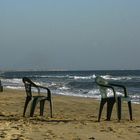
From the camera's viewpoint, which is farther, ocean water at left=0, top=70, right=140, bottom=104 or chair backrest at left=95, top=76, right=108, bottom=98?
ocean water at left=0, top=70, right=140, bottom=104

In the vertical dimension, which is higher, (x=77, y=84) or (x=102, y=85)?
(x=102, y=85)

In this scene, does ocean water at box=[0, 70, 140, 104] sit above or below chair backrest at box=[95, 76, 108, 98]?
below

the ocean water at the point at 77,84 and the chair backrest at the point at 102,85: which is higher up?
the chair backrest at the point at 102,85

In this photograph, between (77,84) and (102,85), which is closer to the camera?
(102,85)

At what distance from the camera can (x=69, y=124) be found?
444 inches

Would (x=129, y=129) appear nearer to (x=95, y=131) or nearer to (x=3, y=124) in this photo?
(x=95, y=131)

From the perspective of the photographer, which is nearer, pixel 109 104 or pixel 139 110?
pixel 109 104

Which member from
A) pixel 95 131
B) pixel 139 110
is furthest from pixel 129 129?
pixel 139 110

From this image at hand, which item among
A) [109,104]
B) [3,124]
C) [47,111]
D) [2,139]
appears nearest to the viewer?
[2,139]

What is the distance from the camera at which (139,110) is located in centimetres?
1714

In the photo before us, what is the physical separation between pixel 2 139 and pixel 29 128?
1.56m

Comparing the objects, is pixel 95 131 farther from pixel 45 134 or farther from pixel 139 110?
pixel 139 110

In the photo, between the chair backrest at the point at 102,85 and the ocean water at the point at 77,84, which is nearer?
the chair backrest at the point at 102,85

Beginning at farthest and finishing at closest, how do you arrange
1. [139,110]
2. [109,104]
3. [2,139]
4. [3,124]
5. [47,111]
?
[139,110]
[47,111]
[109,104]
[3,124]
[2,139]
